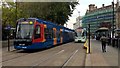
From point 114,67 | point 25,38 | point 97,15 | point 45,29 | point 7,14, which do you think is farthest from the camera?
point 97,15

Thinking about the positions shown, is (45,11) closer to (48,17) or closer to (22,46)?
(48,17)

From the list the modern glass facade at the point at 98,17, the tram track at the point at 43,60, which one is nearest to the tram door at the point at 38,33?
the tram track at the point at 43,60

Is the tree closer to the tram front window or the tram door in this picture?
the tram door

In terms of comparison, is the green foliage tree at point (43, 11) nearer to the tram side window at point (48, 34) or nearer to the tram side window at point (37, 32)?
the tram side window at point (48, 34)

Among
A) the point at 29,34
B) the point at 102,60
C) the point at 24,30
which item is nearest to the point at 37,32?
the point at 29,34

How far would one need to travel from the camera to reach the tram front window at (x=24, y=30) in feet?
91.5

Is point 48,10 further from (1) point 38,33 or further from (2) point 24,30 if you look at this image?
(2) point 24,30

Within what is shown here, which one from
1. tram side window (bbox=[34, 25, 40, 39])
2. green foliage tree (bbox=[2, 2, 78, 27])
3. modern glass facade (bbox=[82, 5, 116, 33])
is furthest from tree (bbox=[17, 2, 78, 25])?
modern glass facade (bbox=[82, 5, 116, 33])

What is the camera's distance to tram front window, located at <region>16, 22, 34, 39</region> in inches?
1098

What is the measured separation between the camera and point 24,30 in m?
28.1

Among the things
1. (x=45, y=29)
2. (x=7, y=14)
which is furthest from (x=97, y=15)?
(x=45, y=29)

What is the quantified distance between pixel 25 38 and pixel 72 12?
34.8 metres

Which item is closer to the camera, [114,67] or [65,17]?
[114,67]

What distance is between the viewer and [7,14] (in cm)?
6556
